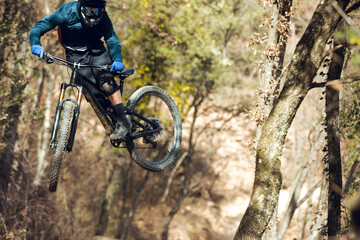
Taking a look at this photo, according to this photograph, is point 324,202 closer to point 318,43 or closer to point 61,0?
point 318,43

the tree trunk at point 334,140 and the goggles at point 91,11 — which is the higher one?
the goggles at point 91,11

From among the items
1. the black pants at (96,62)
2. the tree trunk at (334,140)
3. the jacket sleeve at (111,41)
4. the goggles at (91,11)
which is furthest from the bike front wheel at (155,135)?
the tree trunk at (334,140)

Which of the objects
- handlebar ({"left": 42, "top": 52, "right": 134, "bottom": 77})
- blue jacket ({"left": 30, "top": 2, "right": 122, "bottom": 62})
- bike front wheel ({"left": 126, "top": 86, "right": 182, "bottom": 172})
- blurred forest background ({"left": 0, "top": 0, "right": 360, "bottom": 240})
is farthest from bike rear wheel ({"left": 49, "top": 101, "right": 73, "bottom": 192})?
blurred forest background ({"left": 0, "top": 0, "right": 360, "bottom": 240})

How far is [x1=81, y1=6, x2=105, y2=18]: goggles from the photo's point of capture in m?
4.69

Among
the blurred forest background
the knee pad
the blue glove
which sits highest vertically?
the blurred forest background

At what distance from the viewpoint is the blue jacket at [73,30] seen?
469cm

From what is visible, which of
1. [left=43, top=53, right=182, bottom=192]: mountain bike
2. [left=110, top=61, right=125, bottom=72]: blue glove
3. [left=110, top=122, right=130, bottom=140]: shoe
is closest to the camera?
[left=43, top=53, right=182, bottom=192]: mountain bike

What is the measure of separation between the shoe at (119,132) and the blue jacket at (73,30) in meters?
0.84

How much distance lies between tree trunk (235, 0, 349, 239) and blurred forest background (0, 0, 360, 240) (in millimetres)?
532

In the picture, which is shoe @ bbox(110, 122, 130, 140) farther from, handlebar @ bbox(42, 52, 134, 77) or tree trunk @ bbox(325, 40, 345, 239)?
tree trunk @ bbox(325, 40, 345, 239)

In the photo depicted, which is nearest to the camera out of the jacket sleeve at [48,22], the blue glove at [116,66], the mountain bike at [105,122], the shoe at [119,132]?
the mountain bike at [105,122]

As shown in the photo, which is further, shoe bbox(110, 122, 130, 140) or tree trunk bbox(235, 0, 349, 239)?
shoe bbox(110, 122, 130, 140)

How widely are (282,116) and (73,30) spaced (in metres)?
2.61

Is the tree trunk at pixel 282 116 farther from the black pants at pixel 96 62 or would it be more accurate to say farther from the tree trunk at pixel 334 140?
the black pants at pixel 96 62
